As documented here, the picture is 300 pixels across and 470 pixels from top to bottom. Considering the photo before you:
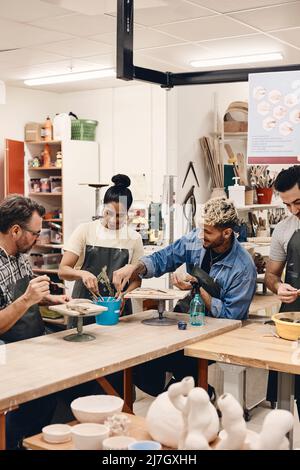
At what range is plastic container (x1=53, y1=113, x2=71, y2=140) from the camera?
7805 mm

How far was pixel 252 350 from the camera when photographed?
9.61ft

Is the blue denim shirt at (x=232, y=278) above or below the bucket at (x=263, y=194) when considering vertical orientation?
below

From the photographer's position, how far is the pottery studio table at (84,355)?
2.35 m

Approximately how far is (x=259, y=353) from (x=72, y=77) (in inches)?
209

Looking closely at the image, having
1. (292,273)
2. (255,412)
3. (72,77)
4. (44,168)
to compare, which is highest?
(72,77)

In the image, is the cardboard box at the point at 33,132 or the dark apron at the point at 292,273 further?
the cardboard box at the point at 33,132

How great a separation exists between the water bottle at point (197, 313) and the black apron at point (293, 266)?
51 cm

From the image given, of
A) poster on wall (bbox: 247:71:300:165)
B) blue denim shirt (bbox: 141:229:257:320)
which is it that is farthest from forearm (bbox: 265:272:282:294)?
poster on wall (bbox: 247:71:300:165)

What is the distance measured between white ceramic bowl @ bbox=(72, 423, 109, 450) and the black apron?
1.90 m

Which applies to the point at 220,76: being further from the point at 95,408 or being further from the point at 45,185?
the point at 45,185

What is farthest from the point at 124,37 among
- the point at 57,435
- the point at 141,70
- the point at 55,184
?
the point at 55,184

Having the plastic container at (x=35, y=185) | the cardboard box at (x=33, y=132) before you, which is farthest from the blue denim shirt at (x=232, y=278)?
the cardboard box at (x=33, y=132)

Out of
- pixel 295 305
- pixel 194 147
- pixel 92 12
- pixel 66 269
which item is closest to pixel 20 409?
pixel 66 269

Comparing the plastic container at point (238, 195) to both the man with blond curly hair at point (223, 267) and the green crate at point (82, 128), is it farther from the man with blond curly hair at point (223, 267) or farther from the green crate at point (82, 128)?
the green crate at point (82, 128)
